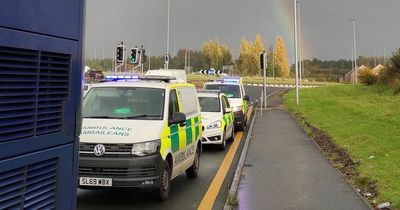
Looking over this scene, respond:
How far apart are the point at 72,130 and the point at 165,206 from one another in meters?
4.64

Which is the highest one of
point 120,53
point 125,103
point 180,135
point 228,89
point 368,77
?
point 120,53

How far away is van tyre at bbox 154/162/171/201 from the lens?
291 inches

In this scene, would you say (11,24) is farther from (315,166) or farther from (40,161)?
(315,166)

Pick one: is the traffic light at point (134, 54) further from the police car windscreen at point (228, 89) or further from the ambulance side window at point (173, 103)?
the ambulance side window at point (173, 103)

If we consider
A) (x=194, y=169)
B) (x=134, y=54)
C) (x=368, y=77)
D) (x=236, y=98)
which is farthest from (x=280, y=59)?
(x=194, y=169)

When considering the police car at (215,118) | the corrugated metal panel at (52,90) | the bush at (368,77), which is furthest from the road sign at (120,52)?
the corrugated metal panel at (52,90)

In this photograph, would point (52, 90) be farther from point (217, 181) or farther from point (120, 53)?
point (120, 53)

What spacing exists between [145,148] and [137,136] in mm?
205

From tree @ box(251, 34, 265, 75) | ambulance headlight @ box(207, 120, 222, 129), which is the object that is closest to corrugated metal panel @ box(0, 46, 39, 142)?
ambulance headlight @ box(207, 120, 222, 129)

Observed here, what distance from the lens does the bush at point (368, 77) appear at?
41625mm

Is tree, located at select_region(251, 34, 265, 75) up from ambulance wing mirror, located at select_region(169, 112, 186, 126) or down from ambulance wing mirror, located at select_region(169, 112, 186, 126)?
up

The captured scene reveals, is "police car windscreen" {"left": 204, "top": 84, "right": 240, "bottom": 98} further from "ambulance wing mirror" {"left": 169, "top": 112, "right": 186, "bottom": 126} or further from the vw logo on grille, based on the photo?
the vw logo on grille

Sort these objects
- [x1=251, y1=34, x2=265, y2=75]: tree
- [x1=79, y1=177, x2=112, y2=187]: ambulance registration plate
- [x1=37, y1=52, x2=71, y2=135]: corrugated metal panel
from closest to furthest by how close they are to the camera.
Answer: [x1=37, y1=52, x2=71, y2=135]: corrugated metal panel
[x1=79, y1=177, x2=112, y2=187]: ambulance registration plate
[x1=251, y1=34, x2=265, y2=75]: tree

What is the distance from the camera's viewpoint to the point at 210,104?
52.6 ft
